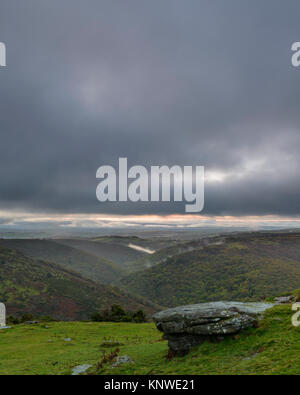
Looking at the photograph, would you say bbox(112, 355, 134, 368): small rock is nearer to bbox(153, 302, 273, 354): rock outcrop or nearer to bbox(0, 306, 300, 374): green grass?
bbox(0, 306, 300, 374): green grass

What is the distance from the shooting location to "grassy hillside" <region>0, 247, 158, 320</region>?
140625 millimetres

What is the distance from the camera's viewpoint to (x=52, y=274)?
19950 cm

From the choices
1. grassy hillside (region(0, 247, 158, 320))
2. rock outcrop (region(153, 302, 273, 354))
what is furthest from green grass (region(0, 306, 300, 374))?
grassy hillside (region(0, 247, 158, 320))

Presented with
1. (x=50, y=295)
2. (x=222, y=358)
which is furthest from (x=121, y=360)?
(x=50, y=295)

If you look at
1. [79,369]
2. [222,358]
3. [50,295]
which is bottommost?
[50,295]

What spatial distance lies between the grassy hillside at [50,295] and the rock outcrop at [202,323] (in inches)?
5188

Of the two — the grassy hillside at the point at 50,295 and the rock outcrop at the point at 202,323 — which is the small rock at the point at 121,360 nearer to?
the rock outcrop at the point at 202,323

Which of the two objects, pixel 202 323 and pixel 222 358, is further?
pixel 202 323

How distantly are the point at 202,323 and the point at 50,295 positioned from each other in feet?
546

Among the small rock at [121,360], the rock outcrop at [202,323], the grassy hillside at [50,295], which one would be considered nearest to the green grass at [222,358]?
the small rock at [121,360]

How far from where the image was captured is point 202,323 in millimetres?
18297

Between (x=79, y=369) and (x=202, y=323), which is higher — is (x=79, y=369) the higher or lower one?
the lower one

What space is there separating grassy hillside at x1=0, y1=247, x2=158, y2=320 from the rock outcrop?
132 metres

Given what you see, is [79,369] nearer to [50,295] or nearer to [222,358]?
[222,358]
